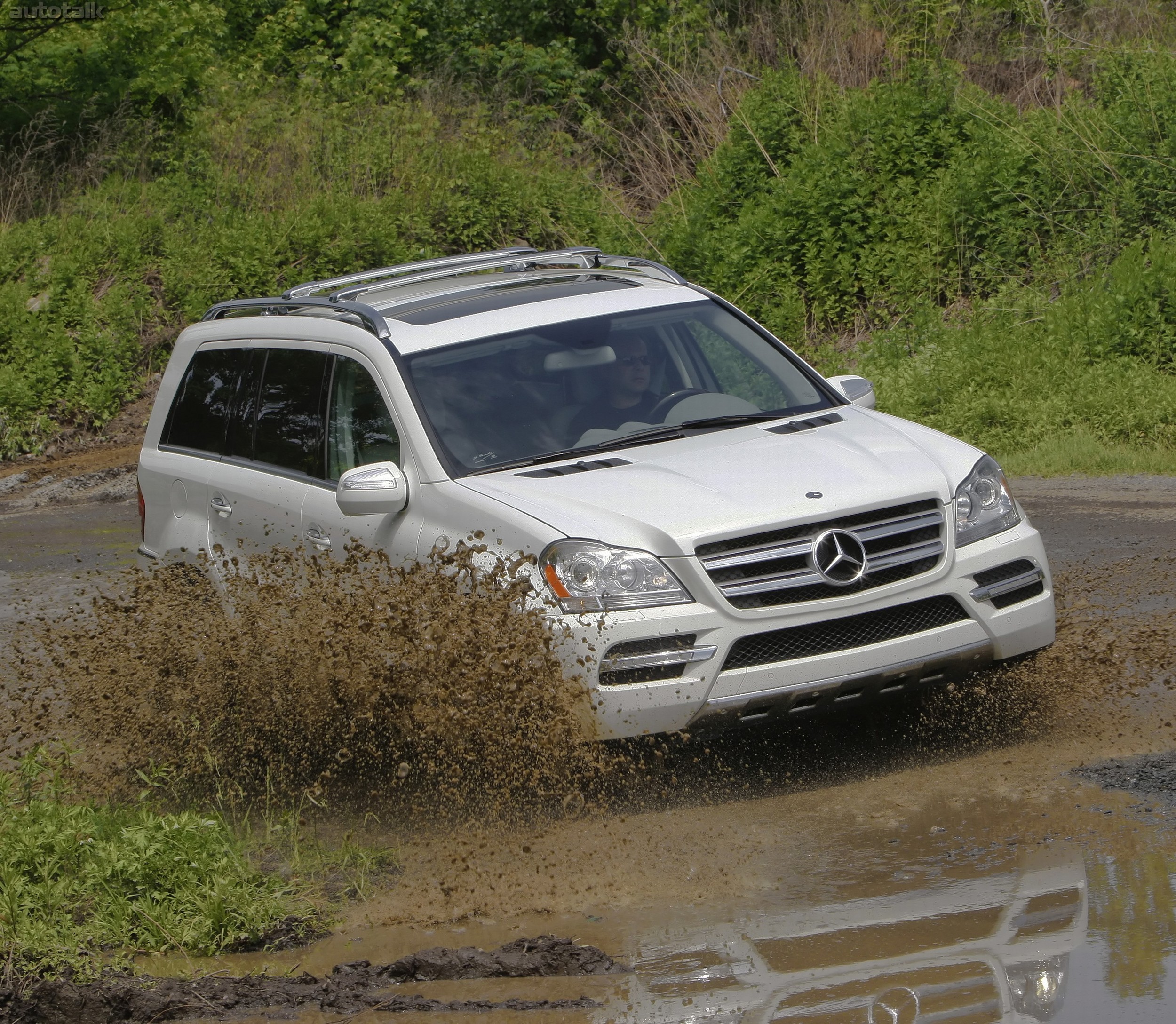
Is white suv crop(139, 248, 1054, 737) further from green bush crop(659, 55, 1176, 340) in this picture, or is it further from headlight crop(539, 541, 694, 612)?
green bush crop(659, 55, 1176, 340)

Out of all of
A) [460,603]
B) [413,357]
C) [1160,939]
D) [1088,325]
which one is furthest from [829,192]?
[1160,939]

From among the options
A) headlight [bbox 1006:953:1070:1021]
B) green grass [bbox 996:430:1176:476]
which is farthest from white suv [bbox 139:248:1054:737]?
green grass [bbox 996:430:1176:476]

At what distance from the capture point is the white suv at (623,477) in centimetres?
498

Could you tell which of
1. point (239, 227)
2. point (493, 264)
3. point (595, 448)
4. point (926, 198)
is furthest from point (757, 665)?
point (239, 227)

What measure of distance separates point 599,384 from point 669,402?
0.29 m

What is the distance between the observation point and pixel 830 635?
5.04 meters

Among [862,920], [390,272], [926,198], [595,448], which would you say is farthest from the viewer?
[926,198]

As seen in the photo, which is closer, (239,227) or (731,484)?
(731,484)

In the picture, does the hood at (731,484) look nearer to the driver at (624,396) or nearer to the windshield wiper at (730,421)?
the windshield wiper at (730,421)

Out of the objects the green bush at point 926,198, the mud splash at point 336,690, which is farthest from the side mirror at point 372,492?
the green bush at point 926,198

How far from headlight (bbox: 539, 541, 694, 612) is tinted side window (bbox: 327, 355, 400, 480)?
123 cm

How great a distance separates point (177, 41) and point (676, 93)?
24.5ft

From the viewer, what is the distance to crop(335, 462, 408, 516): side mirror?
5.61 meters

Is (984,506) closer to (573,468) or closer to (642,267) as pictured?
(573,468)
